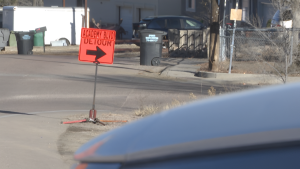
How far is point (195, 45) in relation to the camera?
67.3ft

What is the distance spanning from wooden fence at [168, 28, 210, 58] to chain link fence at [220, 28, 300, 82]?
2.11 metres

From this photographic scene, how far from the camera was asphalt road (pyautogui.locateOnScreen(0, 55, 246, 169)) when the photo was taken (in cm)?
569

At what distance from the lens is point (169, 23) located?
2502cm

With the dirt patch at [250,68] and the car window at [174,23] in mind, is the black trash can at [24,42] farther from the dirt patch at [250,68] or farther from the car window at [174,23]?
the dirt patch at [250,68]

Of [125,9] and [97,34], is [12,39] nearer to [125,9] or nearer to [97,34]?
[125,9]

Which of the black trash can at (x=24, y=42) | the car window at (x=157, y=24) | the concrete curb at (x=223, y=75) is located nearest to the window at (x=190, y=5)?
the car window at (x=157, y=24)

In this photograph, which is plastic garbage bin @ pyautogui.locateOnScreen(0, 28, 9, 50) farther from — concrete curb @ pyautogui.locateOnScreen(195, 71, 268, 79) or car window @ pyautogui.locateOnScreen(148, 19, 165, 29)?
concrete curb @ pyautogui.locateOnScreen(195, 71, 268, 79)

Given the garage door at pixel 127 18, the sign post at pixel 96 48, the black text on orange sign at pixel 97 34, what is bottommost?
the sign post at pixel 96 48

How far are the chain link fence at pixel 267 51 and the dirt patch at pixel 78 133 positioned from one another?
517 centimetres

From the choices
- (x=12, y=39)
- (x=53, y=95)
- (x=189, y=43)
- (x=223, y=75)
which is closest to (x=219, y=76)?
(x=223, y=75)

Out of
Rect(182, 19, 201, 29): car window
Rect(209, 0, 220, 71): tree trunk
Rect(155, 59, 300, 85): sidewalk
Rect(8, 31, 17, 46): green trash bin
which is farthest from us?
Rect(8, 31, 17, 46): green trash bin

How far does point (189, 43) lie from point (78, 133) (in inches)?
570

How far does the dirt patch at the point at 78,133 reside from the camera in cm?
564

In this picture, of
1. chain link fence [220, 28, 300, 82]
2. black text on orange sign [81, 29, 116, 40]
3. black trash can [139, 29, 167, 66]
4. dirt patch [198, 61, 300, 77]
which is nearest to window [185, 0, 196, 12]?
chain link fence [220, 28, 300, 82]
